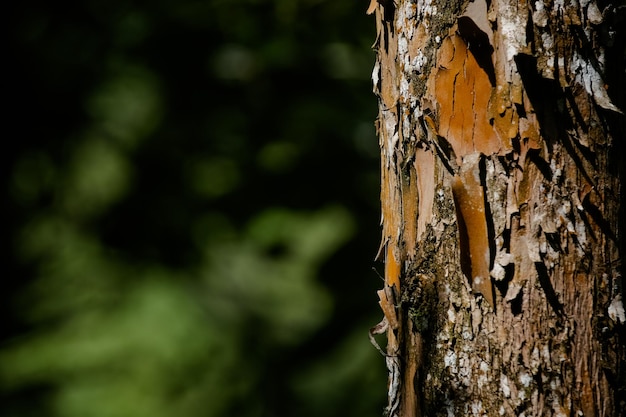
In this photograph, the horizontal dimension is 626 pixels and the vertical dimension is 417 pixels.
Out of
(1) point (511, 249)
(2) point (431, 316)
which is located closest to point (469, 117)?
(1) point (511, 249)

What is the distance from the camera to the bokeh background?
235cm

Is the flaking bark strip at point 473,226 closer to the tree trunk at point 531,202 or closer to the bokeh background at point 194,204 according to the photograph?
the tree trunk at point 531,202

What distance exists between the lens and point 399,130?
3.71ft

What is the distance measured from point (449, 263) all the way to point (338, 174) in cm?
149

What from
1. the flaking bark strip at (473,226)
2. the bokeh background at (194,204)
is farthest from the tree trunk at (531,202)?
the bokeh background at (194,204)

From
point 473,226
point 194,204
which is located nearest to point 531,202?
point 473,226

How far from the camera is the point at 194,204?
2424 millimetres

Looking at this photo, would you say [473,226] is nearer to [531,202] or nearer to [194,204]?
[531,202]

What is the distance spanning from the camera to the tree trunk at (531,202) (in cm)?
93

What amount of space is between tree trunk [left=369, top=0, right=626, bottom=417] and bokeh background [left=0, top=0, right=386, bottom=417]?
4.80ft

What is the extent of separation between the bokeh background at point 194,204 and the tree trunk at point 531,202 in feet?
4.80

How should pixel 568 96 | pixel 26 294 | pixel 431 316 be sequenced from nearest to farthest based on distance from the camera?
pixel 568 96 < pixel 431 316 < pixel 26 294

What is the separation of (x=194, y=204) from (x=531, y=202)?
1.70 meters

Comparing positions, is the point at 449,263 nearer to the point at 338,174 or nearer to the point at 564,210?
the point at 564,210
